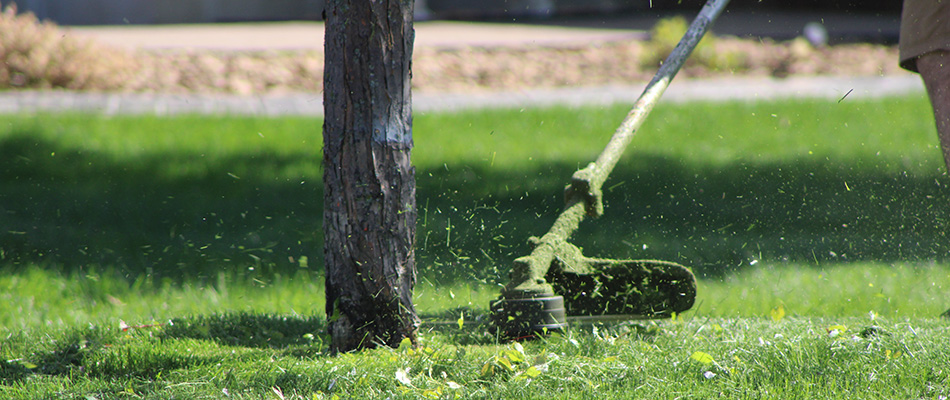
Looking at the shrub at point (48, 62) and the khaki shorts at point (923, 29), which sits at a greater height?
the khaki shorts at point (923, 29)

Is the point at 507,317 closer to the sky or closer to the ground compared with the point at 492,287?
closer to the sky

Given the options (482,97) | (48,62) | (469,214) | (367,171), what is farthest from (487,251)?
(48,62)

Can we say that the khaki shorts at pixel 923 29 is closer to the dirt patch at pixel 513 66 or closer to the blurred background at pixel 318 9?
the dirt patch at pixel 513 66

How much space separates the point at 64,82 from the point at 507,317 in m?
7.16

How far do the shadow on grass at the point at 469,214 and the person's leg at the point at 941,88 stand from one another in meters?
1.32

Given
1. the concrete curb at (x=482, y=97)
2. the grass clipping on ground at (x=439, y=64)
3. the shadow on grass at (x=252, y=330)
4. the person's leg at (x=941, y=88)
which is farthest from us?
the grass clipping on ground at (x=439, y=64)

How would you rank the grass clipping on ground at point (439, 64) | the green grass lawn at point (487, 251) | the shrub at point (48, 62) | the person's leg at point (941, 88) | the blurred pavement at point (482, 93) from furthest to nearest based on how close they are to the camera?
the grass clipping on ground at point (439, 64), the shrub at point (48, 62), the blurred pavement at point (482, 93), the person's leg at point (941, 88), the green grass lawn at point (487, 251)

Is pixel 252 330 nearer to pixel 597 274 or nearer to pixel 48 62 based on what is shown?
pixel 597 274

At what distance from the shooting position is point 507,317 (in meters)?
A: 2.83

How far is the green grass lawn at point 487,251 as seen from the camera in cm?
254

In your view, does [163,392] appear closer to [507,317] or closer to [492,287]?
[507,317]

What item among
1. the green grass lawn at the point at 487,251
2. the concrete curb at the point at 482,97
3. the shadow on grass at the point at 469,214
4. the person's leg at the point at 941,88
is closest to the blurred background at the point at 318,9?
the concrete curb at the point at 482,97

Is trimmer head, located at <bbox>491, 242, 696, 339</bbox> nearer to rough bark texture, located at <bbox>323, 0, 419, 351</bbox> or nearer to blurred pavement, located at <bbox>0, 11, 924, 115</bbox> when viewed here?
rough bark texture, located at <bbox>323, 0, 419, 351</bbox>

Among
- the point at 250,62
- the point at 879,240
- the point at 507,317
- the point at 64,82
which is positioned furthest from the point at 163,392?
the point at 250,62
